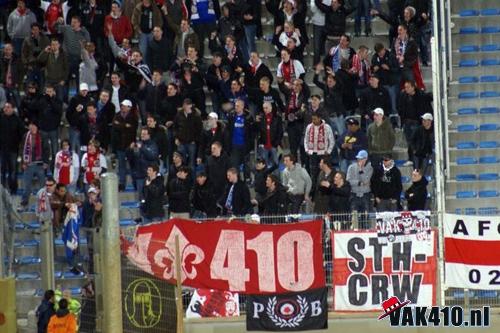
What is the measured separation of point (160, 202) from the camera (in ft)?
100

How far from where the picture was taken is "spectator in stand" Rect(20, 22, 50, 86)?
33844mm

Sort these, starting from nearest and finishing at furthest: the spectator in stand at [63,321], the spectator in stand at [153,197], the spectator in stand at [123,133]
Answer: the spectator in stand at [63,321]
the spectator in stand at [153,197]
the spectator in stand at [123,133]

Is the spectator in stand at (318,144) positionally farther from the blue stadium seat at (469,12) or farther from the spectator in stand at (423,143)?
the blue stadium seat at (469,12)

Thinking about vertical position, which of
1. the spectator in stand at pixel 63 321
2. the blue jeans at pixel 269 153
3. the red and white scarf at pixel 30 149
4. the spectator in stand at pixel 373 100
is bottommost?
the spectator in stand at pixel 63 321

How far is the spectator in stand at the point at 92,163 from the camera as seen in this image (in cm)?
3167

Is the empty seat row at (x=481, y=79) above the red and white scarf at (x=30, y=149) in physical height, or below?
above

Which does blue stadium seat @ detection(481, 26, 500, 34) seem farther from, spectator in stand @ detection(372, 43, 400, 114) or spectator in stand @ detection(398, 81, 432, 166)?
spectator in stand @ detection(398, 81, 432, 166)

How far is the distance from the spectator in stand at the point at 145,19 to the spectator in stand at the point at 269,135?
3586 mm

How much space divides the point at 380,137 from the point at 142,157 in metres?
4.35

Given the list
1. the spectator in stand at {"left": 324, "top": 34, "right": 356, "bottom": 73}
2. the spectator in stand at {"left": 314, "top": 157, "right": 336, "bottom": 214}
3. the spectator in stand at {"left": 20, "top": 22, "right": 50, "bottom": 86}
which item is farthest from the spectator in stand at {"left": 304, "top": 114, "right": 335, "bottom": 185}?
the spectator in stand at {"left": 20, "top": 22, "right": 50, "bottom": 86}

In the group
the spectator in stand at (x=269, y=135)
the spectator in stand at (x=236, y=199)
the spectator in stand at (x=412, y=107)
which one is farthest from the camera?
the spectator in stand at (x=412, y=107)

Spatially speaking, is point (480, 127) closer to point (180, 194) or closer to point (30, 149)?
point (180, 194)

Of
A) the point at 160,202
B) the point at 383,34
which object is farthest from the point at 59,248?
the point at 383,34

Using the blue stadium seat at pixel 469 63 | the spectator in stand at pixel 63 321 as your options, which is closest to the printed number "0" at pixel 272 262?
the spectator in stand at pixel 63 321
